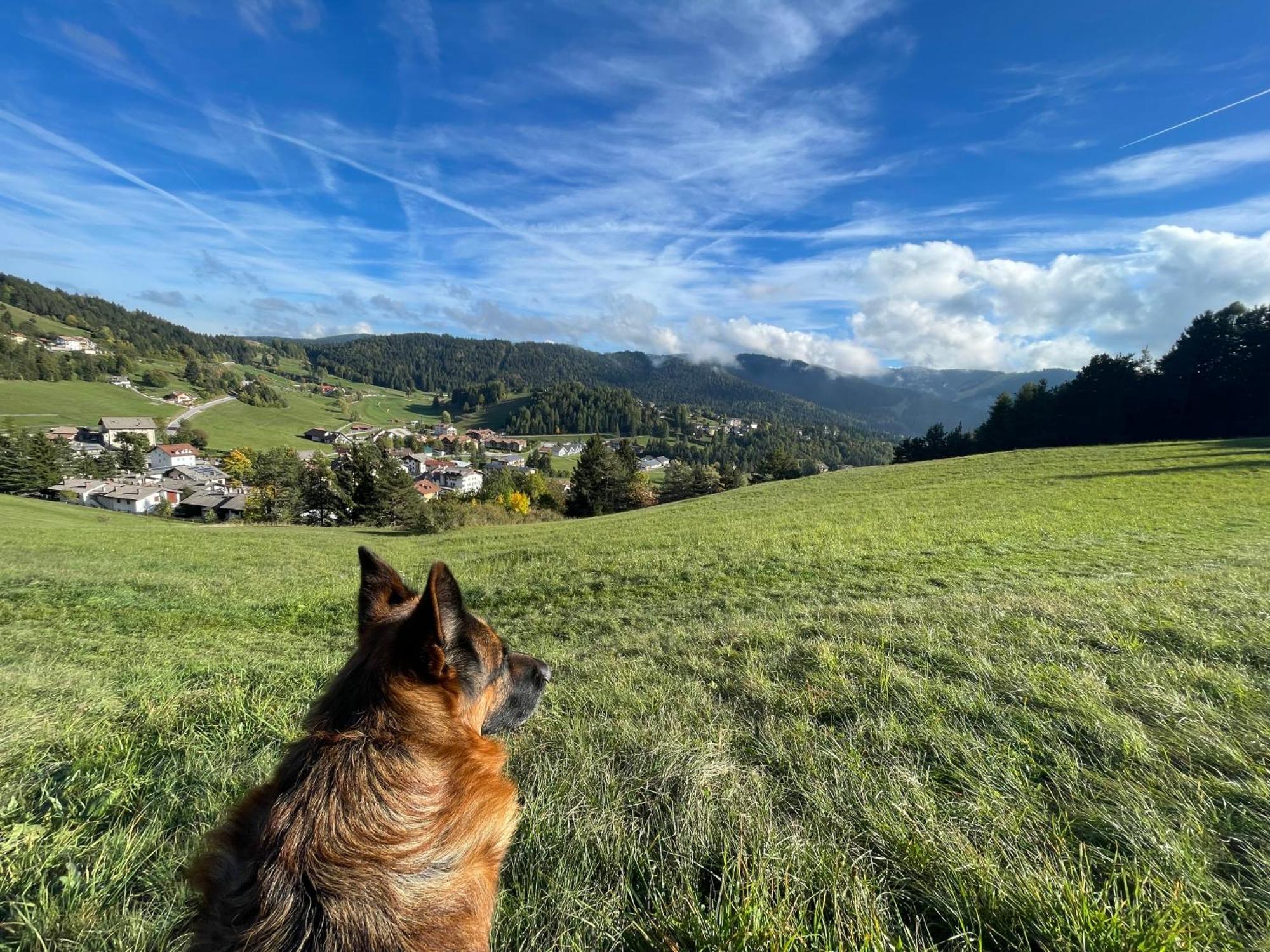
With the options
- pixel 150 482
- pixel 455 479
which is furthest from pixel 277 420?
pixel 455 479

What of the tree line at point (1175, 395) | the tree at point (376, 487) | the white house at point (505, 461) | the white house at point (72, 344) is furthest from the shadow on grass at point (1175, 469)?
the white house at point (72, 344)

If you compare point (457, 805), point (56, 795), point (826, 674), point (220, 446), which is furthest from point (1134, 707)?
point (220, 446)

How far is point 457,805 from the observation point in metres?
1.76

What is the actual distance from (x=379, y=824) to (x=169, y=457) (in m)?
133

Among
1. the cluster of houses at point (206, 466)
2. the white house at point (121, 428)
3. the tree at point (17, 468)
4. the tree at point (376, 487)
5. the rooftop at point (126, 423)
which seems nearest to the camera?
the tree at point (376, 487)

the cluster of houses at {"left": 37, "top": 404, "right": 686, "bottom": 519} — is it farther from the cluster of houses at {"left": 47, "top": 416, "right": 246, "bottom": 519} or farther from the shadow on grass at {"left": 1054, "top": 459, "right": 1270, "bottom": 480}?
the shadow on grass at {"left": 1054, "top": 459, "right": 1270, "bottom": 480}

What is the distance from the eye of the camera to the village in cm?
7144

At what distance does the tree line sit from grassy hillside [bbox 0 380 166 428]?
152 m

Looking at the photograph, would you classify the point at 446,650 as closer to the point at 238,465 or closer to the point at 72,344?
the point at 238,465

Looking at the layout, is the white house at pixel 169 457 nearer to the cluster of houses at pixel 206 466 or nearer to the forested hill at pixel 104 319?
the cluster of houses at pixel 206 466

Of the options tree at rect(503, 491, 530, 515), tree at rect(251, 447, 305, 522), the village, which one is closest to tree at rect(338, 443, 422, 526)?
the village

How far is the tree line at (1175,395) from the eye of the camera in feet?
150

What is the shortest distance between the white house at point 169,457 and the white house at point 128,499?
24678 mm

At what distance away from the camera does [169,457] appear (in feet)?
323
